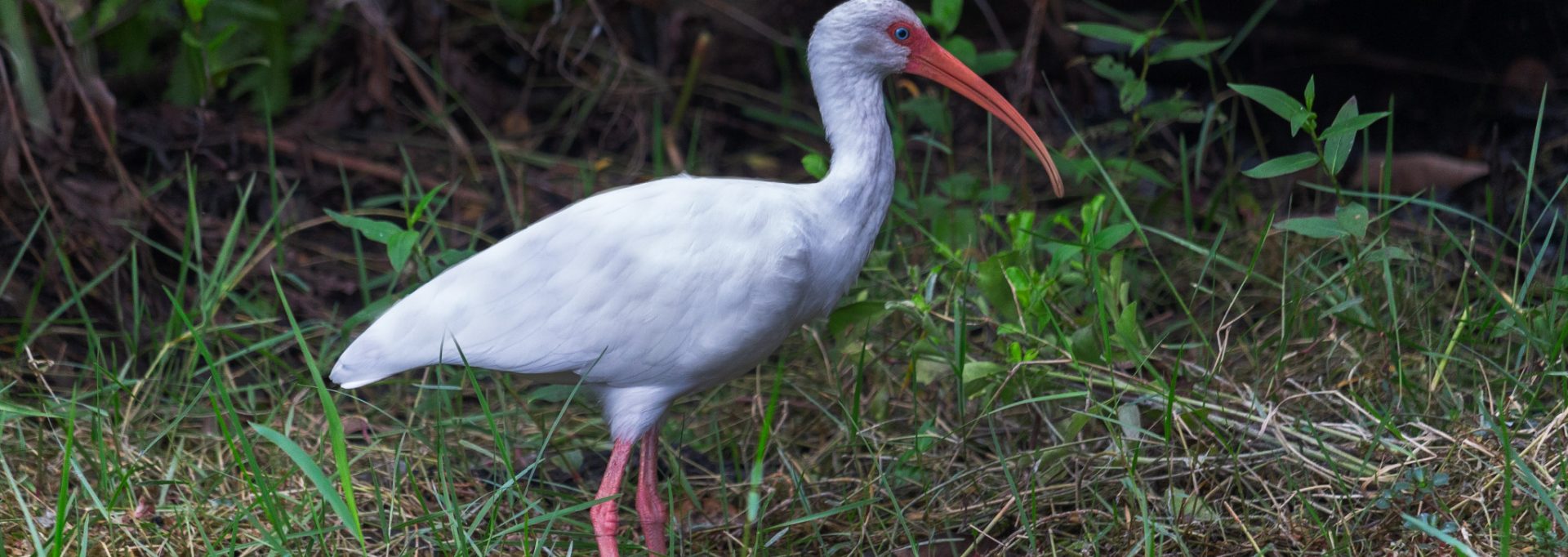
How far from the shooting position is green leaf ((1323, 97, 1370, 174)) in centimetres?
308

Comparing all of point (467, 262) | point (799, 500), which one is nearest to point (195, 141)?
point (467, 262)

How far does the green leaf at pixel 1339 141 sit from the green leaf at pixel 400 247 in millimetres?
2164

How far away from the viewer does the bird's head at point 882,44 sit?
3.45 meters

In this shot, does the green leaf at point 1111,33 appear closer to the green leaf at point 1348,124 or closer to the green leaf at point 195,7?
the green leaf at point 1348,124

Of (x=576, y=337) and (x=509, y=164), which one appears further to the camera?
(x=509, y=164)

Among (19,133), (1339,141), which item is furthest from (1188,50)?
(19,133)

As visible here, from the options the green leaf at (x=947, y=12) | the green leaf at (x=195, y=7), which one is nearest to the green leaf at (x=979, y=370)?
the green leaf at (x=947, y=12)

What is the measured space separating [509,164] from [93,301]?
1.60m

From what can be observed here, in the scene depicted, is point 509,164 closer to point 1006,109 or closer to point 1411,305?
point 1006,109

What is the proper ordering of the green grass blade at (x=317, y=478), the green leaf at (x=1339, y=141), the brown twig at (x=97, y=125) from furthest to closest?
the brown twig at (x=97, y=125) < the green leaf at (x=1339, y=141) < the green grass blade at (x=317, y=478)

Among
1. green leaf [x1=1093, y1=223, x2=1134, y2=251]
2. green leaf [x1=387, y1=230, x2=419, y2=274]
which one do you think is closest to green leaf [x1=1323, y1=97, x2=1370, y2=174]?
green leaf [x1=1093, y1=223, x2=1134, y2=251]

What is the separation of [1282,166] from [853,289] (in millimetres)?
1453

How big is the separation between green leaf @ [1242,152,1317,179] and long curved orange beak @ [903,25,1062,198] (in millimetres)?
602

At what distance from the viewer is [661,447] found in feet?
13.2
